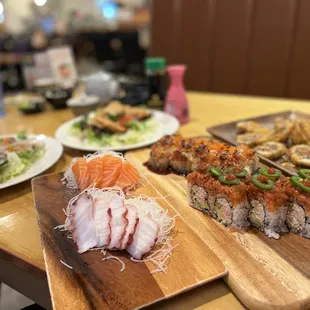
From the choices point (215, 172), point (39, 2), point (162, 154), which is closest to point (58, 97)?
point (162, 154)

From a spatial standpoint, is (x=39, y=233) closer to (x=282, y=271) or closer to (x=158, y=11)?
(x=282, y=271)

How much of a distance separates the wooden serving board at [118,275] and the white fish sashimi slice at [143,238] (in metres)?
0.04

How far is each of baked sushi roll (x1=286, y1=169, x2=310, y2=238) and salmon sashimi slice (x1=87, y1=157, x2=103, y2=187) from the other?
813mm

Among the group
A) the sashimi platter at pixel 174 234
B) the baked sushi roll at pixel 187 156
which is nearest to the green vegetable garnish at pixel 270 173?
the sashimi platter at pixel 174 234

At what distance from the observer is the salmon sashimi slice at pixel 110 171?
155cm

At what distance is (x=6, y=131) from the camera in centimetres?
262

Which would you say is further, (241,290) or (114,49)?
(114,49)

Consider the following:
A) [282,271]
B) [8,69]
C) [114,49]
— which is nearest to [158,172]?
[282,271]

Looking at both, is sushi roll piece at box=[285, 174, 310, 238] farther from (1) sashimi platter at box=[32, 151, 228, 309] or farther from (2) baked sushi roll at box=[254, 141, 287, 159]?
(2) baked sushi roll at box=[254, 141, 287, 159]

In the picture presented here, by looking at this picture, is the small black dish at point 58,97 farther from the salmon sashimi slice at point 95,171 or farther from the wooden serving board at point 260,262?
the wooden serving board at point 260,262

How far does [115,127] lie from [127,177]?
78 cm

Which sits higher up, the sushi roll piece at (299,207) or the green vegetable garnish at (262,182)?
the green vegetable garnish at (262,182)

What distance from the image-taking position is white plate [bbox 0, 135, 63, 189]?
1.68m

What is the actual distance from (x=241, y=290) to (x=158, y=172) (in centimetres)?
88
